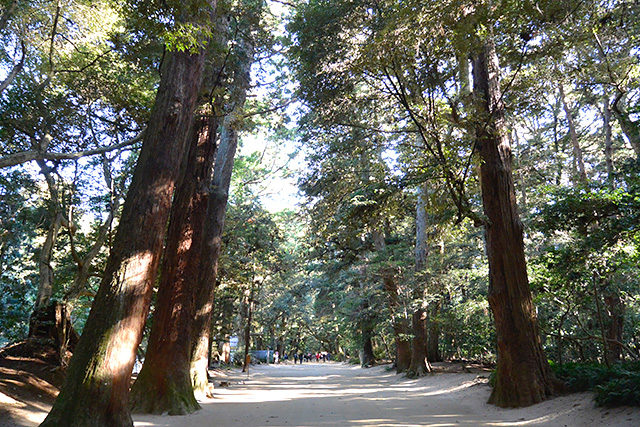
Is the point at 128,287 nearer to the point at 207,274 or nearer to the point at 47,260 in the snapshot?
the point at 207,274

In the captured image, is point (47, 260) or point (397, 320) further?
→ point (397, 320)

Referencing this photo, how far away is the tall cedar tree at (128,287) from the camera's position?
416 centimetres

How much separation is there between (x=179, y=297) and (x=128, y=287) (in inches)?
147

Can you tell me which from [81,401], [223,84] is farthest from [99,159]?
[81,401]

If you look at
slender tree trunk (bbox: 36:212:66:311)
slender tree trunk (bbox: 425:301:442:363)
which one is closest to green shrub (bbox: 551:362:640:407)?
slender tree trunk (bbox: 425:301:442:363)

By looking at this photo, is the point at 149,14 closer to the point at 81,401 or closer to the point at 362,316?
the point at 81,401

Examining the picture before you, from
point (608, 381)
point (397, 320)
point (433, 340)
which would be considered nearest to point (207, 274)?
point (608, 381)

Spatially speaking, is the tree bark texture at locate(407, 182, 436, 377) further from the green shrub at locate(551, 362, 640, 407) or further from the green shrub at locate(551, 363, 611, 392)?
the green shrub at locate(551, 362, 640, 407)

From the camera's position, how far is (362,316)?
18.4 metres

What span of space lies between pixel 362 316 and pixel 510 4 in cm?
1460

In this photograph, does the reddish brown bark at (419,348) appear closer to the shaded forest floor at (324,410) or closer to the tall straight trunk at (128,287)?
the shaded forest floor at (324,410)

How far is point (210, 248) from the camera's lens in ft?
36.1

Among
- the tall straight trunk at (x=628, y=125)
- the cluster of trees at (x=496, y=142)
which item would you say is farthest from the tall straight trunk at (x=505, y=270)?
the tall straight trunk at (x=628, y=125)

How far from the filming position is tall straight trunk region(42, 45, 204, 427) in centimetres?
416
